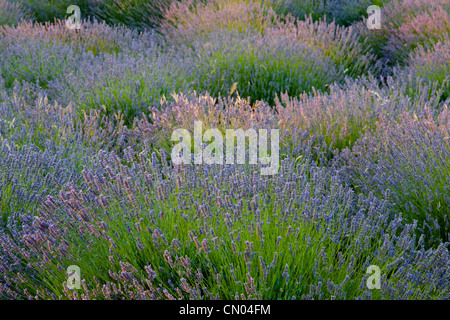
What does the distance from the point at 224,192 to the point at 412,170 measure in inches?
42.2

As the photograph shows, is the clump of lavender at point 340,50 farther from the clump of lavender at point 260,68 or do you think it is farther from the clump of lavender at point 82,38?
the clump of lavender at point 82,38

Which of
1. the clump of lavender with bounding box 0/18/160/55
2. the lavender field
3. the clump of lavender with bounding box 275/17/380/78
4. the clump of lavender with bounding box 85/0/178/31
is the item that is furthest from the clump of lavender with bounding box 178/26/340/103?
the clump of lavender with bounding box 85/0/178/31

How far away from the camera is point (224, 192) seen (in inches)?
88.1

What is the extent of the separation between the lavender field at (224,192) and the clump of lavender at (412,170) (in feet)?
0.04

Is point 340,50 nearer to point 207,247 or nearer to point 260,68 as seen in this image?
point 260,68

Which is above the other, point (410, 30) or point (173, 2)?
point (173, 2)

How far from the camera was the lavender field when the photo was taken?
1855 mm

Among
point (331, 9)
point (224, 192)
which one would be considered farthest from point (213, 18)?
point (224, 192)

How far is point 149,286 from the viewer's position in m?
1.76

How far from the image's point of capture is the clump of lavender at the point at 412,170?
95.0 inches

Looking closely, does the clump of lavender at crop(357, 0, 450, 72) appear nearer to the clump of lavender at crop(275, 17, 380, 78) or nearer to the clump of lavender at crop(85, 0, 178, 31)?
the clump of lavender at crop(275, 17, 380, 78)
